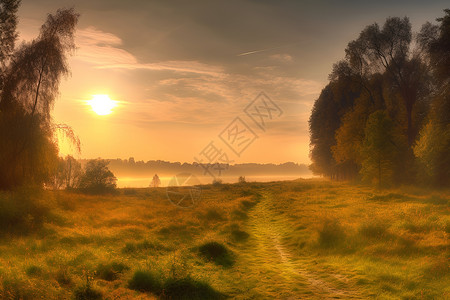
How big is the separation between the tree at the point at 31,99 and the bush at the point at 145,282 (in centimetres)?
1740

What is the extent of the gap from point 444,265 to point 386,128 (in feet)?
101

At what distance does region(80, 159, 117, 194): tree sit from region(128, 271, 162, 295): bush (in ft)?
119

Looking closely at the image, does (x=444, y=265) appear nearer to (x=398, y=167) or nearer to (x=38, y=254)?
(x=38, y=254)

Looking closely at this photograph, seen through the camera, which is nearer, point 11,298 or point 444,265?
point 11,298

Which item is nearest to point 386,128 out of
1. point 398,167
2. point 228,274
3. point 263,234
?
point 398,167

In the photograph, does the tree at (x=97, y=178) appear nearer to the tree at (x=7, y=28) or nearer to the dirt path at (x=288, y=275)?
the tree at (x=7, y=28)

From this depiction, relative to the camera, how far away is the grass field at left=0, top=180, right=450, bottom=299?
9.02 m

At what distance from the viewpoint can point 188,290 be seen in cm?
908

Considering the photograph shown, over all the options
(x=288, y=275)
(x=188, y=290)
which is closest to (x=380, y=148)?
(x=288, y=275)

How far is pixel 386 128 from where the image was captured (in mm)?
37156

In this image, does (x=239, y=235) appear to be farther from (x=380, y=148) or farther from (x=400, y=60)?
(x=400, y=60)

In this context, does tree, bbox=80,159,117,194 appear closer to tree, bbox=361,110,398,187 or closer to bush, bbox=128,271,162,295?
bush, bbox=128,271,162,295

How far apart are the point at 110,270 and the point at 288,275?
22.0 feet

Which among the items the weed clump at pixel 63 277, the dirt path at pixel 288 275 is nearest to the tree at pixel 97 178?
the dirt path at pixel 288 275
